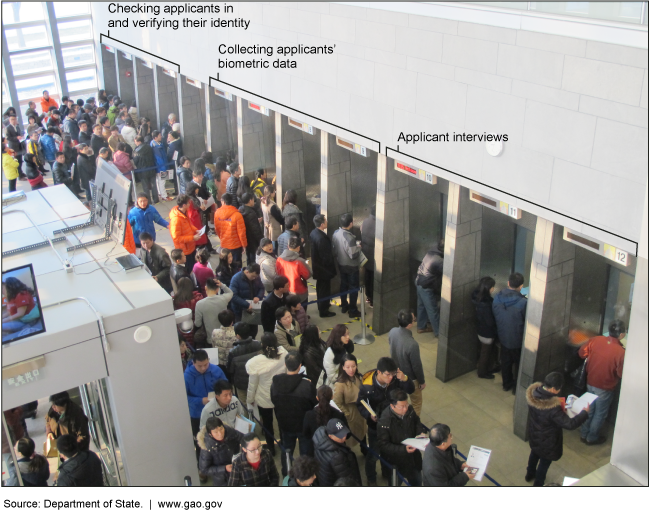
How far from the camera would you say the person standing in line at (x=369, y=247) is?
9625 mm

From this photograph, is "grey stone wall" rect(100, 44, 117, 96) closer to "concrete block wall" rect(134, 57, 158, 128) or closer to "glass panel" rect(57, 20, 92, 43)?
"glass panel" rect(57, 20, 92, 43)

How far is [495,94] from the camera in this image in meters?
6.48

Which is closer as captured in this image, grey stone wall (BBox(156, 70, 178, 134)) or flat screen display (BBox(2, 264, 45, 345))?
flat screen display (BBox(2, 264, 45, 345))

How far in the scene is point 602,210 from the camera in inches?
225

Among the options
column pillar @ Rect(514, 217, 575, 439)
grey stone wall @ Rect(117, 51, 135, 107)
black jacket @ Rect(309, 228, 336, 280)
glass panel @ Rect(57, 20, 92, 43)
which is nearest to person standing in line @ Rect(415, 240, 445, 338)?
black jacket @ Rect(309, 228, 336, 280)

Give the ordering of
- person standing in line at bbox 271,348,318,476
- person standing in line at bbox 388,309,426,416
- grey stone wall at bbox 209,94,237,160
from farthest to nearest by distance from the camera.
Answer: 1. grey stone wall at bbox 209,94,237,160
2. person standing in line at bbox 388,309,426,416
3. person standing in line at bbox 271,348,318,476

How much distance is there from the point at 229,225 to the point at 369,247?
2163 mm

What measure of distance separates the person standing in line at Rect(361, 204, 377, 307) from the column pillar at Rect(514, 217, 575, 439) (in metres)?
3.01

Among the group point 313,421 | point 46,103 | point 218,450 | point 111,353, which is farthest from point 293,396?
point 46,103

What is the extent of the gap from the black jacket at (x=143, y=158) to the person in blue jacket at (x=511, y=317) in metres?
8.73

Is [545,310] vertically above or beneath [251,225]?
above

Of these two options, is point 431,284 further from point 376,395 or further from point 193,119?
point 193,119

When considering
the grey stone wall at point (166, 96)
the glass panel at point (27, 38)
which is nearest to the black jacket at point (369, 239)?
the grey stone wall at point (166, 96)

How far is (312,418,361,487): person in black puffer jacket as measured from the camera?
557cm
